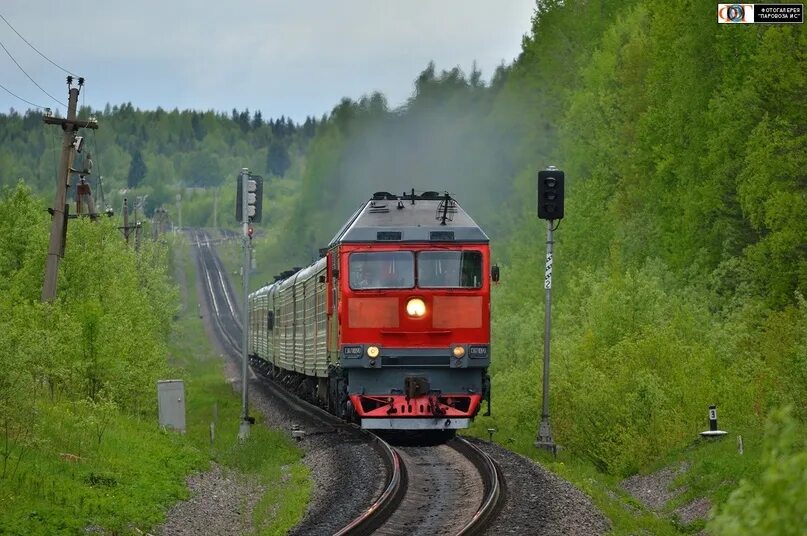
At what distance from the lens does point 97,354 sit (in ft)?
82.1

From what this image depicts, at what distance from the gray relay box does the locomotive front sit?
5653 millimetres

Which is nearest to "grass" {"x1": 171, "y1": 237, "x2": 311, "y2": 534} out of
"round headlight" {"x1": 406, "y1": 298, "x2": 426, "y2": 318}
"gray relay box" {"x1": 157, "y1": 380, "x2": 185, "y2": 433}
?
"gray relay box" {"x1": 157, "y1": 380, "x2": 185, "y2": 433}

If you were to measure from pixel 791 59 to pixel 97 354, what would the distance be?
16.9 m

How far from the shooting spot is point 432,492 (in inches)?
698

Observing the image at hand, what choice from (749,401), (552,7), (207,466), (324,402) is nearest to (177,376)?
(324,402)

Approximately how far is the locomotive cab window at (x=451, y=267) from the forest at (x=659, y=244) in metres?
4.43

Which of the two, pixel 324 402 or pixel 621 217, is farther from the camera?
pixel 621 217

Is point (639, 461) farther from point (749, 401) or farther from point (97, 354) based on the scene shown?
point (97, 354)

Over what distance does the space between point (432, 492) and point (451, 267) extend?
4.58 meters

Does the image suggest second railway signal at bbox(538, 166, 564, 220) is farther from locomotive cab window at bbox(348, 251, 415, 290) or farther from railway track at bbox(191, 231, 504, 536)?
railway track at bbox(191, 231, 504, 536)

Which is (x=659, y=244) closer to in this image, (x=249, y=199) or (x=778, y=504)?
(x=249, y=199)

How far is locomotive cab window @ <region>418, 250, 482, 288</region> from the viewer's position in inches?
828

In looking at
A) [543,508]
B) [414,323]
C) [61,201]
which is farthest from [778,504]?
[61,201]

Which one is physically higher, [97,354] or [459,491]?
[97,354]
